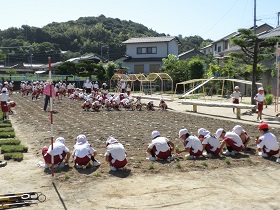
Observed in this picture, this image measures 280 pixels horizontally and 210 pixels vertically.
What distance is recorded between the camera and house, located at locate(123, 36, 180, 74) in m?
50.6

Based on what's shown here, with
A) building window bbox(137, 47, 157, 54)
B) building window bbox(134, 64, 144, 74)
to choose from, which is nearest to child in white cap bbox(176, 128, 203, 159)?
building window bbox(134, 64, 144, 74)

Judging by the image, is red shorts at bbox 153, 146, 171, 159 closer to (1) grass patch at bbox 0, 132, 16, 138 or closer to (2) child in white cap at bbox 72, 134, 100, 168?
(2) child in white cap at bbox 72, 134, 100, 168

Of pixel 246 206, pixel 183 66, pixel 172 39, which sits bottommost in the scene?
pixel 246 206

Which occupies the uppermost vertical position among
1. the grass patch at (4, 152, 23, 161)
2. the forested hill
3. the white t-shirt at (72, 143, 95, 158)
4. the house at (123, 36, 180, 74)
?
the forested hill

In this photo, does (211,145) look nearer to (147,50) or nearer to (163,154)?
(163,154)

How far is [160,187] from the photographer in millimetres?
6473

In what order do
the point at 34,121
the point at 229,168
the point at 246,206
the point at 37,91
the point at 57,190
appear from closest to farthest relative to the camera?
1. the point at 246,206
2. the point at 57,190
3. the point at 229,168
4. the point at 34,121
5. the point at 37,91

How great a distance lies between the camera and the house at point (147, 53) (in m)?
50.6

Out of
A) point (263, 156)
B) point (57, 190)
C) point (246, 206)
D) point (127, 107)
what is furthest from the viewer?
point (127, 107)

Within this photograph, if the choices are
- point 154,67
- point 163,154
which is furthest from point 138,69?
point 163,154

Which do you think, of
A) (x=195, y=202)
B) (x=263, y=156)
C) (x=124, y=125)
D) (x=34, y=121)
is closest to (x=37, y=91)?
(x=34, y=121)

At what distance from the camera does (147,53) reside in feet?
169

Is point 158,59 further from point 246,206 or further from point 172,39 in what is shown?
point 246,206

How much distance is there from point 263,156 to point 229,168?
1.40 meters
